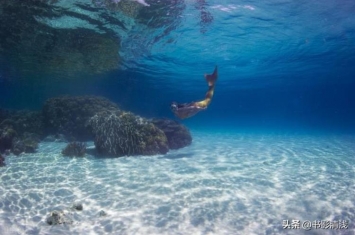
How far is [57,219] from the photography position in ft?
20.0

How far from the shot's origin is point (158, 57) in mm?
28750

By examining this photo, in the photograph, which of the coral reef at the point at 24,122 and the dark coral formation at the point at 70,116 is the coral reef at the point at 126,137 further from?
the coral reef at the point at 24,122

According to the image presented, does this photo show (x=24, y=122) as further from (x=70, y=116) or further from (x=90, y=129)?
(x=90, y=129)

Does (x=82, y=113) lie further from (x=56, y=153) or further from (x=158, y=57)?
(x=158, y=57)

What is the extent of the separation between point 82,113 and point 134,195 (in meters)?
13.5

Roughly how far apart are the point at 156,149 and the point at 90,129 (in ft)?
17.2

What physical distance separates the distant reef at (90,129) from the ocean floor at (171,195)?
3.16 feet

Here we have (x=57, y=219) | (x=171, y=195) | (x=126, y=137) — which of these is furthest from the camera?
(x=126, y=137)

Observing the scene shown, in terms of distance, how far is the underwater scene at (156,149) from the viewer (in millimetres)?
6555

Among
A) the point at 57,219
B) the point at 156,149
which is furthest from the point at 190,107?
the point at 57,219

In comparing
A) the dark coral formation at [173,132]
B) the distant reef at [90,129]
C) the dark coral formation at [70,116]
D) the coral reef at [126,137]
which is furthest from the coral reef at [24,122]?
the dark coral formation at [173,132]

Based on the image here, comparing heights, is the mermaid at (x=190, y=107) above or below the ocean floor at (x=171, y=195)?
above

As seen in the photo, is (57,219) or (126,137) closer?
(57,219)

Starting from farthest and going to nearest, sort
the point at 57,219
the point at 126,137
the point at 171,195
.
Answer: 1. the point at 126,137
2. the point at 171,195
3. the point at 57,219
